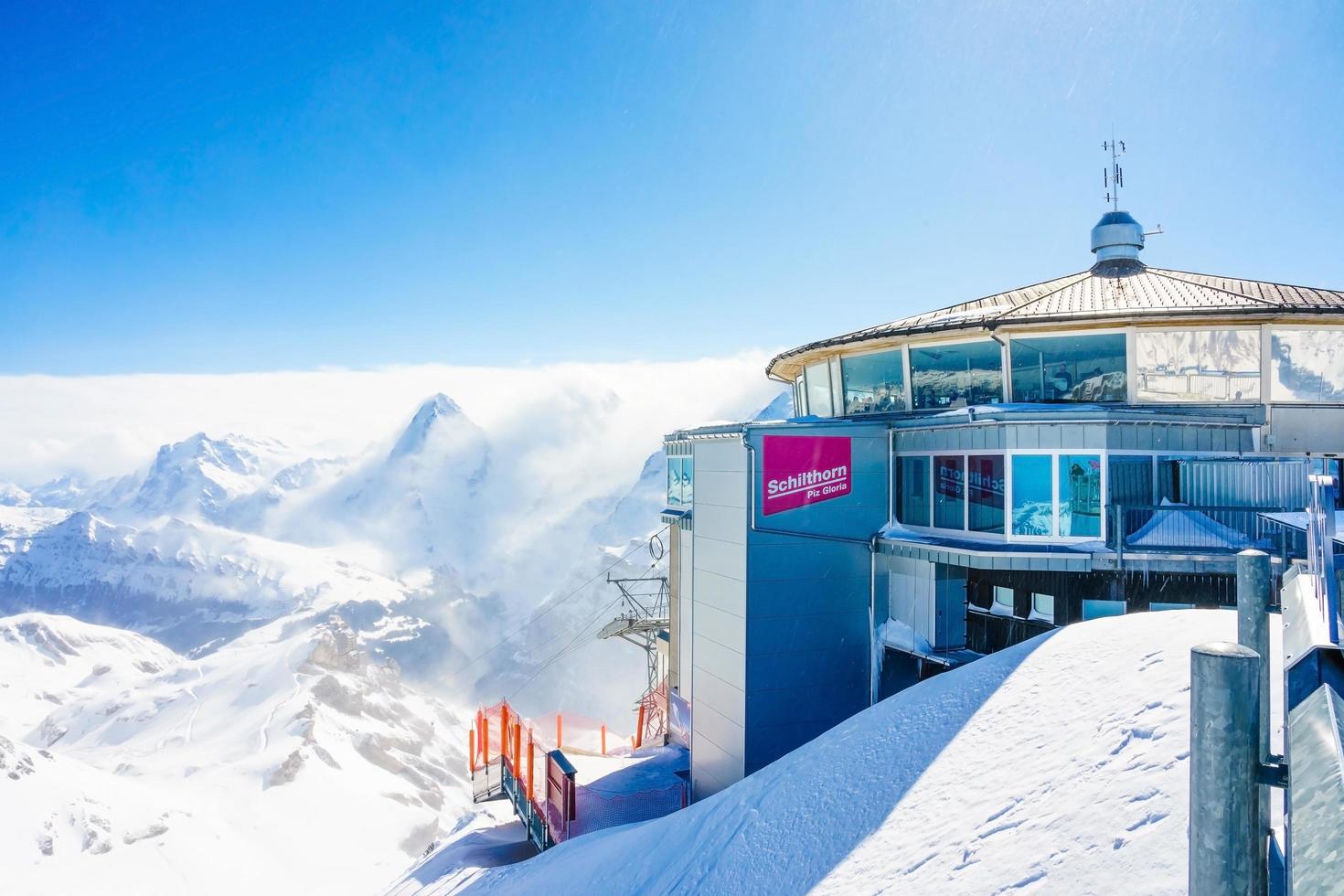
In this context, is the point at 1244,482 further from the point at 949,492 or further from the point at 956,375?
the point at 956,375

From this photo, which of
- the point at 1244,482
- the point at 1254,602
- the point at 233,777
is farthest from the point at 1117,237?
the point at 233,777

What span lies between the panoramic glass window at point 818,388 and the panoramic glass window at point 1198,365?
7.58m

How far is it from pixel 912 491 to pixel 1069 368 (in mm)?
4210

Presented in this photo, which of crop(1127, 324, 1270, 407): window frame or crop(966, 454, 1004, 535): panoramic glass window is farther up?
crop(1127, 324, 1270, 407): window frame

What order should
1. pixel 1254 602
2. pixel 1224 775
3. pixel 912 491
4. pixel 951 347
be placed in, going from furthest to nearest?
pixel 951 347, pixel 912 491, pixel 1254 602, pixel 1224 775

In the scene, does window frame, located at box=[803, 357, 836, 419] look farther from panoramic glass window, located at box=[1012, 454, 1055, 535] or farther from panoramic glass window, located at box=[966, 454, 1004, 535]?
panoramic glass window, located at box=[1012, 454, 1055, 535]

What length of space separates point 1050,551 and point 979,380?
16.0 ft

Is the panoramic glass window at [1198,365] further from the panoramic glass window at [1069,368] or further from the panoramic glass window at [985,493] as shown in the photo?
the panoramic glass window at [985,493]

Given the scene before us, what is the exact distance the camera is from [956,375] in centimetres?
1706

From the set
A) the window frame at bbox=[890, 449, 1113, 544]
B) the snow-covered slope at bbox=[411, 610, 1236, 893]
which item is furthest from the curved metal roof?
the snow-covered slope at bbox=[411, 610, 1236, 893]

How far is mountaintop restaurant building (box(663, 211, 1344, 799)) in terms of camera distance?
1322cm

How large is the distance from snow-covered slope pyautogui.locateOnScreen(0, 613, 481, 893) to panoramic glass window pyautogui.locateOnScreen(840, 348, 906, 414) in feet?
89.8

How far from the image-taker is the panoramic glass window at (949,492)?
14.5 metres

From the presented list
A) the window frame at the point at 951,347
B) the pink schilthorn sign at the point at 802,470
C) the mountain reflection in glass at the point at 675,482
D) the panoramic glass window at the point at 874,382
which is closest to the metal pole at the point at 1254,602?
the pink schilthorn sign at the point at 802,470
